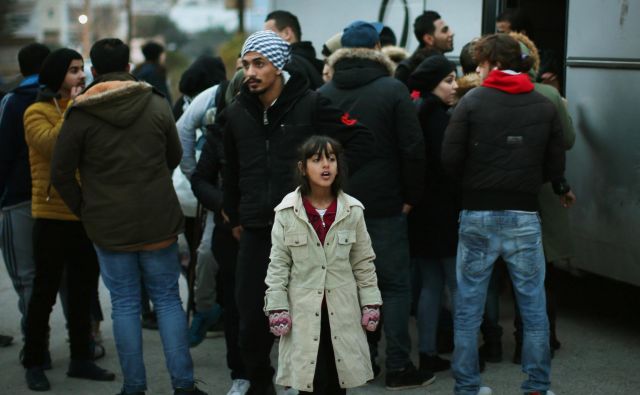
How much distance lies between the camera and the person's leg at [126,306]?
18.5ft

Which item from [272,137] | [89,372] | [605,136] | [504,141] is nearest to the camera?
[272,137]

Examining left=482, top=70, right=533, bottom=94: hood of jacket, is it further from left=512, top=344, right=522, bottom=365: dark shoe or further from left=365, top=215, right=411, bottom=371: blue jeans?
left=512, top=344, right=522, bottom=365: dark shoe

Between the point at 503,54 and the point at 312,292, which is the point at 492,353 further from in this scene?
the point at 312,292

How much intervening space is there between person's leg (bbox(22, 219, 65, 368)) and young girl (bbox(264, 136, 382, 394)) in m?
1.85

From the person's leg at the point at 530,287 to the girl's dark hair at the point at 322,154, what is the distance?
1.10 m

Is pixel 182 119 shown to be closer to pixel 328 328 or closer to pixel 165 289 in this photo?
pixel 165 289

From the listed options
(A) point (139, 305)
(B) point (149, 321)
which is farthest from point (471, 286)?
(B) point (149, 321)

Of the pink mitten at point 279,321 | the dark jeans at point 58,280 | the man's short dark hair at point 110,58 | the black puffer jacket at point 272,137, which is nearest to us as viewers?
the pink mitten at point 279,321

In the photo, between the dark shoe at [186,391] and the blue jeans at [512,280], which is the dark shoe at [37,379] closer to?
the dark shoe at [186,391]

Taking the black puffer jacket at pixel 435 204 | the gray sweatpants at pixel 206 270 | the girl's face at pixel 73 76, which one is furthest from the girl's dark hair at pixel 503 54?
the girl's face at pixel 73 76

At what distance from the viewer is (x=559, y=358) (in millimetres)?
6676

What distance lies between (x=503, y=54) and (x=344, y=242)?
1.50m

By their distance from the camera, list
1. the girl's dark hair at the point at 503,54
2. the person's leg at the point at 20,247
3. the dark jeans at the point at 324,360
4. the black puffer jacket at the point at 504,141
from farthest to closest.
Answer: the person's leg at the point at 20,247
the girl's dark hair at the point at 503,54
the black puffer jacket at the point at 504,141
the dark jeans at the point at 324,360

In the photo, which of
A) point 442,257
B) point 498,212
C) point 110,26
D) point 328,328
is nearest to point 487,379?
point 442,257
